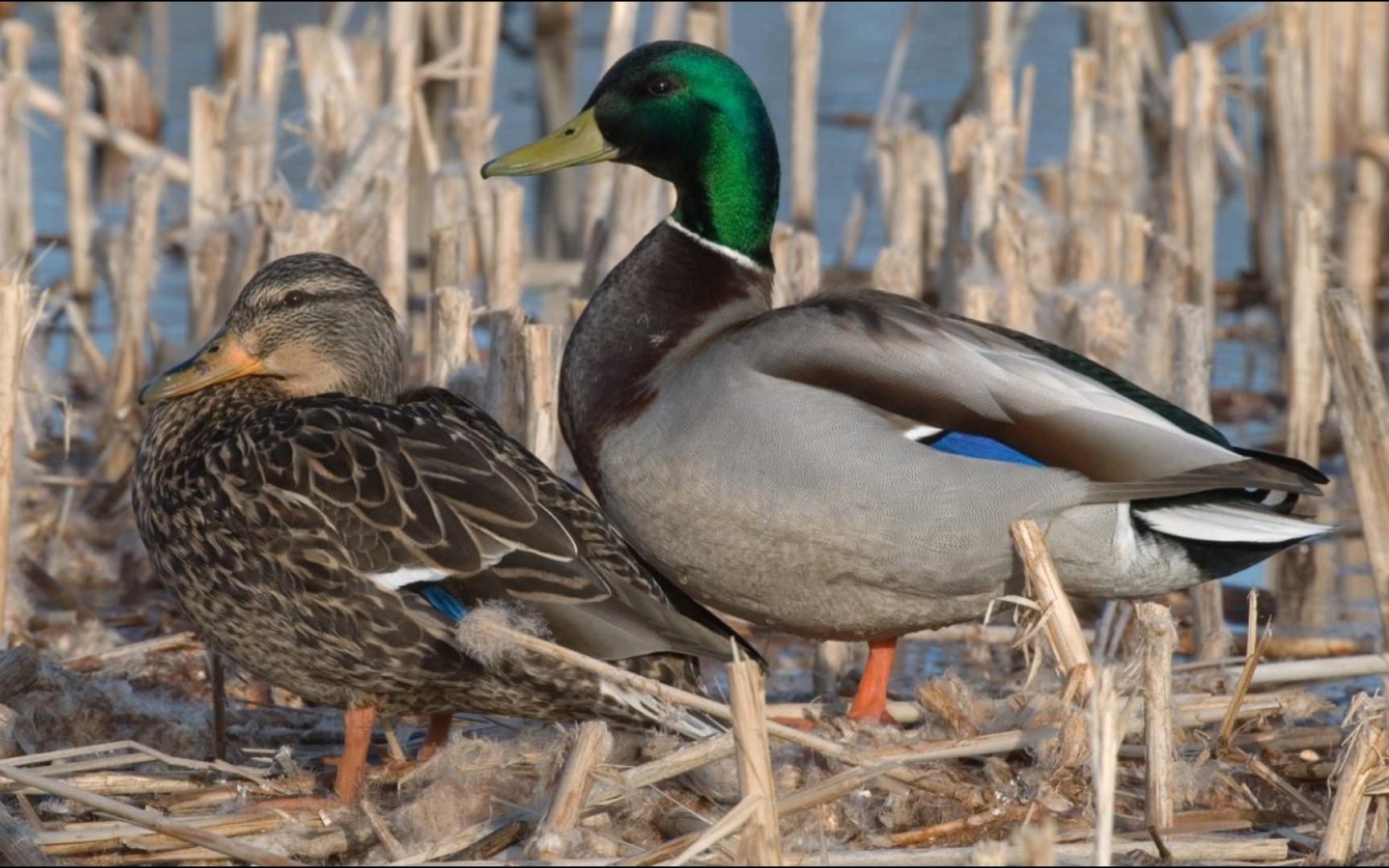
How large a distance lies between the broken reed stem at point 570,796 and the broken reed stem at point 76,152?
506cm

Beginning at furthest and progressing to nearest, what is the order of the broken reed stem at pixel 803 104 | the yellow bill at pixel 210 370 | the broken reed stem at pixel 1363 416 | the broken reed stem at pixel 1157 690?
the broken reed stem at pixel 803 104, the broken reed stem at pixel 1363 416, the yellow bill at pixel 210 370, the broken reed stem at pixel 1157 690

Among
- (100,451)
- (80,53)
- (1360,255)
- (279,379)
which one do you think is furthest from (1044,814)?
(80,53)

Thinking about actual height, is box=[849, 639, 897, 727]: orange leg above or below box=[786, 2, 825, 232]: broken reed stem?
below

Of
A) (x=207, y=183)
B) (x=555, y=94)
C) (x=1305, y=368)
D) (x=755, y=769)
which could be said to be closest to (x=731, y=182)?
(x=755, y=769)

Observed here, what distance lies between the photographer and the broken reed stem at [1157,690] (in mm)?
3527

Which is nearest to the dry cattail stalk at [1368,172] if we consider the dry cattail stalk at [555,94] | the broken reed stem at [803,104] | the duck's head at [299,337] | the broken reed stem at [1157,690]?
the broken reed stem at [803,104]

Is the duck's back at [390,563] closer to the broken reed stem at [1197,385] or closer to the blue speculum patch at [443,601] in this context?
the blue speculum patch at [443,601]

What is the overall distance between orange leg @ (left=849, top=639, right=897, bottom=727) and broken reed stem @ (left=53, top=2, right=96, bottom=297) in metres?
4.39

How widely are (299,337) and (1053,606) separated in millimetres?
1528

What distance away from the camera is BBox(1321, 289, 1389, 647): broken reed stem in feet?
14.0

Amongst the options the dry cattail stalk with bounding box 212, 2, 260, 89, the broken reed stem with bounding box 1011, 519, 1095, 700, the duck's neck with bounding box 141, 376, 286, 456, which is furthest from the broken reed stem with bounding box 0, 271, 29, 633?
the dry cattail stalk with bounding box 212, 2, 260, 89

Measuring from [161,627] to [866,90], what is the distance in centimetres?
635

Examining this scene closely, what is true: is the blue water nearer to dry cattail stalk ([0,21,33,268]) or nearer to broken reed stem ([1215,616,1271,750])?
dry cattail stalk ([0,21,33,268])

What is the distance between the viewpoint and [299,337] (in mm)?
4125
